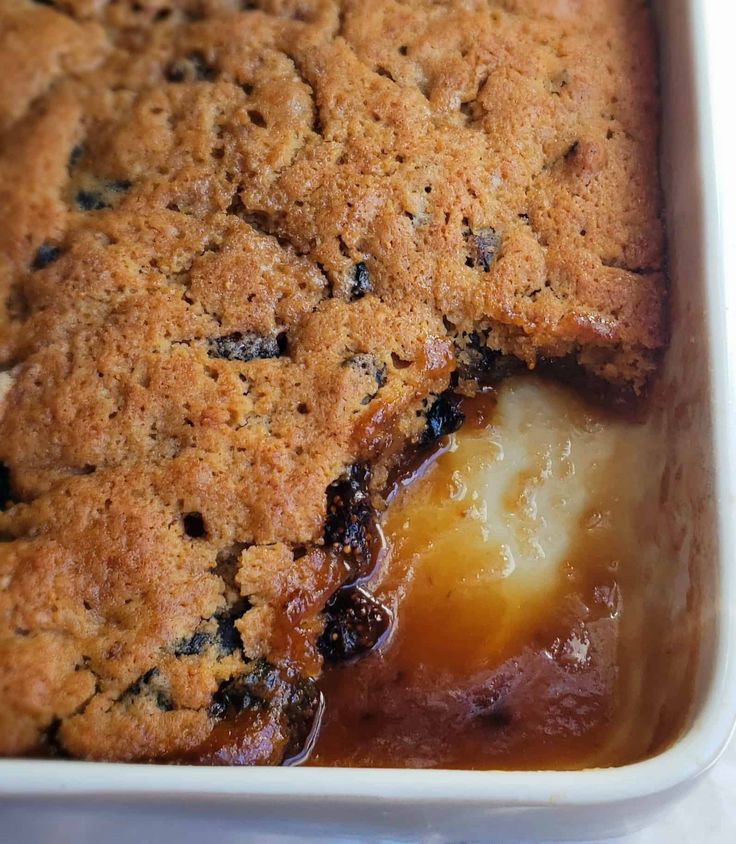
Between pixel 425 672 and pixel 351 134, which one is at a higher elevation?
pixel 351 134

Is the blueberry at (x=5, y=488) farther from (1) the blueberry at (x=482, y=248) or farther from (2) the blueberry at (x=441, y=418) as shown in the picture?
(1) the blueberry at (x=482, y=248)

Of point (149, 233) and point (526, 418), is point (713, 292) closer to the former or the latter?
point (526, 418)

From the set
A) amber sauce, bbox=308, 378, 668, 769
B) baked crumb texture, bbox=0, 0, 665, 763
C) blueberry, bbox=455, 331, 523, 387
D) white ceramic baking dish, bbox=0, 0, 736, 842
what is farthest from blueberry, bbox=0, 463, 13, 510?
blueberry, bbox=455, 331, 523, 387

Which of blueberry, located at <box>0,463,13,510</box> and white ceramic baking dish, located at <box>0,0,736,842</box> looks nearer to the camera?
white ceramic baking dish, located at <box>0,0,736,842</box>

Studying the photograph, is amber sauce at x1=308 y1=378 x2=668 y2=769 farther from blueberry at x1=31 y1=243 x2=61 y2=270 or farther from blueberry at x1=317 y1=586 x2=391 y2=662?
blueberry at x1=31 y1=243 x2=61 y2=270

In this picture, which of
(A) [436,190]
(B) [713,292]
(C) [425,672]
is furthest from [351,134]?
(C) [425,672]

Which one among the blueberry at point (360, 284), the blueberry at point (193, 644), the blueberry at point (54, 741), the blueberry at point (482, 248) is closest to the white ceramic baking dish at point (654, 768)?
the blueberry at point (54, 741)
